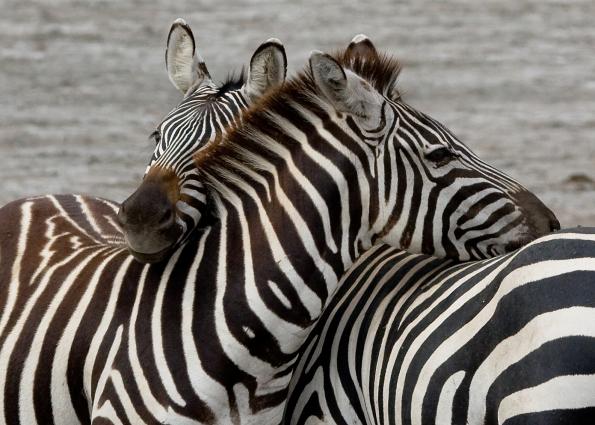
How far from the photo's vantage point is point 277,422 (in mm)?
4359

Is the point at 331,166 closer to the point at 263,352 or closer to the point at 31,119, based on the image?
the point at 263,352

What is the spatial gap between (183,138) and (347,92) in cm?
102

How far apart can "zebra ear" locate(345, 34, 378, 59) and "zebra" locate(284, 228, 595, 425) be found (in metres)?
0.78

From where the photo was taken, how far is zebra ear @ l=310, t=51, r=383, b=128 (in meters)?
4.23

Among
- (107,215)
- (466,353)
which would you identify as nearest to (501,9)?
(107,215)

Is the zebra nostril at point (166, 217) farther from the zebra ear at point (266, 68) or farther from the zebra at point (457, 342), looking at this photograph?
the zebra ear at point (266, 68)

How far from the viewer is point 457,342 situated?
12.3ft

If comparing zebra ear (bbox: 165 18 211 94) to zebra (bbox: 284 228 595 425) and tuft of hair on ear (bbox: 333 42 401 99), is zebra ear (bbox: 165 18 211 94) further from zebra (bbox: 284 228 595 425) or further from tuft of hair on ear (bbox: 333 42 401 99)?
zebra (bbox: 284 228 595 425)

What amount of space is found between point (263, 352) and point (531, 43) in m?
12.9

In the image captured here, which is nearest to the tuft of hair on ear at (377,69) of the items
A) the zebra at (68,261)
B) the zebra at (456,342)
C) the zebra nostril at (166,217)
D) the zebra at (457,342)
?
the zebra at (456,342)

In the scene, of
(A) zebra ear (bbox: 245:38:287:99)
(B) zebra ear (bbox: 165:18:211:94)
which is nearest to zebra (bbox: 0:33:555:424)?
(A) zebra ear (bbox: 245:38:287:99)

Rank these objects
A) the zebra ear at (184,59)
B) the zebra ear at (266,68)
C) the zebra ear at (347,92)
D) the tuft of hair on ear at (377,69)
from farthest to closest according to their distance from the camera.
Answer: the zebra ear at (184,59)
the zebra ear at (266,68)
the tuft of hair on ear at (377,69)
the zebra ear at (347,92)

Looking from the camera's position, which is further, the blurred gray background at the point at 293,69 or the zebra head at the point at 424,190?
the blurred gray background at the point at 293,69

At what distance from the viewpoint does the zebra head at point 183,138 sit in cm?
427
